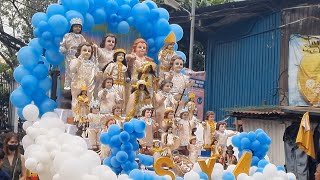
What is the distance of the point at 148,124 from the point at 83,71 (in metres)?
1.16

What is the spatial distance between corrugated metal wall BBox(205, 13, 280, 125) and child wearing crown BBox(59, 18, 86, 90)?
7.35 m

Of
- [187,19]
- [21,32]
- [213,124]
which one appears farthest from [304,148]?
[21,32]

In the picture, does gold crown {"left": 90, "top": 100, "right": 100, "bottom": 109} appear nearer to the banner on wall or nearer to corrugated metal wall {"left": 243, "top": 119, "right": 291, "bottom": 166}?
corrugated metal wall {"left": 243, "top": 119, "right": 291, "bottom": 166}

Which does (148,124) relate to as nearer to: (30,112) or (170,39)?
(30,112)

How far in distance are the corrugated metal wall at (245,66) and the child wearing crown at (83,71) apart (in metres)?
7.35

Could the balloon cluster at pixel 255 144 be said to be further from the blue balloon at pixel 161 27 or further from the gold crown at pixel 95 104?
the blue balloon at pixel 161 27

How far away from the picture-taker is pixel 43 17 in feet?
25.4

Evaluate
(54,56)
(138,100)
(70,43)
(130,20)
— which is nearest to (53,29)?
(70,43)

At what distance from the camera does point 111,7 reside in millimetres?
8289

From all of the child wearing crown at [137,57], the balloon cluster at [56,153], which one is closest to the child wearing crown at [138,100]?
the child wearing crown at [137,57]

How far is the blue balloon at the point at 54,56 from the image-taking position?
7734 millimetres

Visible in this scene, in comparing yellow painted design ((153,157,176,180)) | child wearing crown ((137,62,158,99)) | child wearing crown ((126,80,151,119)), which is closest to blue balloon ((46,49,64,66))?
child wearing crown ((137,62,158,99))

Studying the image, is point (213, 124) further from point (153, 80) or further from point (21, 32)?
point (21, 32)

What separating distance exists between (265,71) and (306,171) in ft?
15.8
